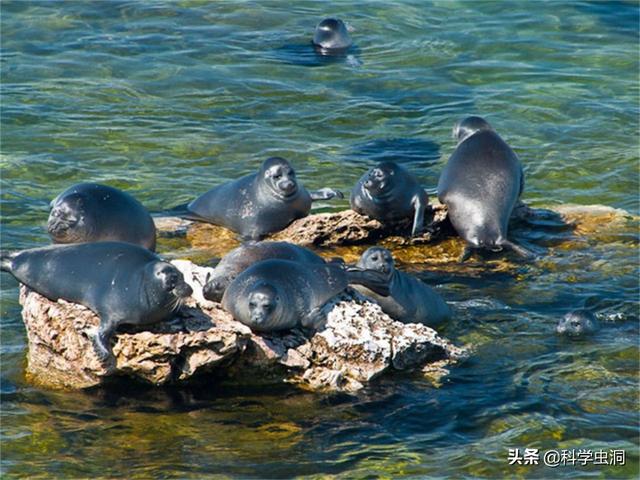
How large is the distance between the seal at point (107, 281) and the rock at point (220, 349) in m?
0.09

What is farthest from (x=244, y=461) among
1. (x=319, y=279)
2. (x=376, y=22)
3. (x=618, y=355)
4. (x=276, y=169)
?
(x=376, y=22)

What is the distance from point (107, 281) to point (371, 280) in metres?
1.64

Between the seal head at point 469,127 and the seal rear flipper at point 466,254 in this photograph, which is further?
the seal head at point 469,127

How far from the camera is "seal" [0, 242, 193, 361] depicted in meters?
6.59

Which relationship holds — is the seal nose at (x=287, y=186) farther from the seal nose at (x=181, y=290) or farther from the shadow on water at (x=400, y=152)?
the seal nose at (x=181, y=290)

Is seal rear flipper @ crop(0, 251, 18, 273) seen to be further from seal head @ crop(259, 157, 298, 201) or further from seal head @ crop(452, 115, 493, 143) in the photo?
seal head @ crop(452, 115, 493, 143)

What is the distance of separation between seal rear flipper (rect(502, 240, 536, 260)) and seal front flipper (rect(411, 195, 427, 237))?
2.21 ft

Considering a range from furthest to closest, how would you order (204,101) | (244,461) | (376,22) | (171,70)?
(376,22)
(171,70)
(204,101)
(244,461)

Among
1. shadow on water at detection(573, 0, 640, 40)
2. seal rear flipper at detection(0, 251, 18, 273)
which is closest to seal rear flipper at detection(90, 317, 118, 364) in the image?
seal rear flipper at detection(0, 251, 18, 273)

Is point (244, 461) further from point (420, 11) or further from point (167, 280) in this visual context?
point (420, 11)

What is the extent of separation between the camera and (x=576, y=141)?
1274 centimetres

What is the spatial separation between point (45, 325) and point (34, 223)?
3.32 metres

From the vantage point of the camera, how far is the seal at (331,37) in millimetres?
15742

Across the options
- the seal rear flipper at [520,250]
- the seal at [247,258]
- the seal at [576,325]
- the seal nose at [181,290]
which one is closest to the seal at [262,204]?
the seal rear flipper at [520,250]
